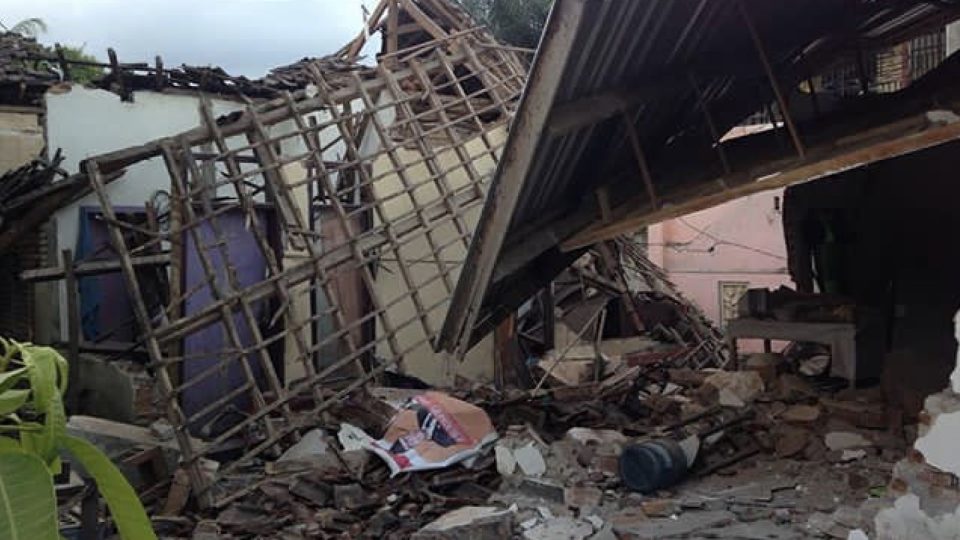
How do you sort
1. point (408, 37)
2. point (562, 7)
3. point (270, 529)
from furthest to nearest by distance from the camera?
1. point (408, 37)
2. point (270, 529)
3. point (562, 7)

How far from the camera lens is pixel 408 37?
12.6m

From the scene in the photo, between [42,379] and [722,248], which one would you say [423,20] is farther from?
[42,379]

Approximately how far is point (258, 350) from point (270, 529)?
1512 millimetres

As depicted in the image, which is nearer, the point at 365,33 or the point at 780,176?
the point at 780,176

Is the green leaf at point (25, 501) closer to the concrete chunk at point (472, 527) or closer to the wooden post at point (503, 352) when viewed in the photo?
the concrete chunk at point (472, 527)

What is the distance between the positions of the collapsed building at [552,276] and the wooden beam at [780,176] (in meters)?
0.02

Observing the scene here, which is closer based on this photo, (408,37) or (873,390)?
(873,390)

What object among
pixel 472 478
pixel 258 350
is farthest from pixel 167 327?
pixel 472 478

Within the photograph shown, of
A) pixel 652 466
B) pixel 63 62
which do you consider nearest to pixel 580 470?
pixel 652 466

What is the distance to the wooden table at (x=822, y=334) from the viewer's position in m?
6.63

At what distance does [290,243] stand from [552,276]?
2824mm

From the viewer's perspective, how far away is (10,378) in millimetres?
1020

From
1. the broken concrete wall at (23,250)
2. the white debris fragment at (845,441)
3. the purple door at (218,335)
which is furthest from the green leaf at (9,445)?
the broken concrete wall at (23,250)

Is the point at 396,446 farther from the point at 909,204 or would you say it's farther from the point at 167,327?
the point at 909,204
